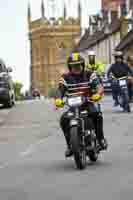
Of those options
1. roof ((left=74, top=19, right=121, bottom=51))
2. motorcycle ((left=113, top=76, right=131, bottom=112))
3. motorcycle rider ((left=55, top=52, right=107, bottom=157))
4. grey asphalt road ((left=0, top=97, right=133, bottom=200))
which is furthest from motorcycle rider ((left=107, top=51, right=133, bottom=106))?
roof ((left=74, top=19, right=121, bottom=51))

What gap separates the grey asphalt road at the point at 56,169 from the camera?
9.55 meters

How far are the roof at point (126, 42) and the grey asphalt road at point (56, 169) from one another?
5039 cm

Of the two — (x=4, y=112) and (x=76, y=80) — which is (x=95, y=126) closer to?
(x=76, y=80)

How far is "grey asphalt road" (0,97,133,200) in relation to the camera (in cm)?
955

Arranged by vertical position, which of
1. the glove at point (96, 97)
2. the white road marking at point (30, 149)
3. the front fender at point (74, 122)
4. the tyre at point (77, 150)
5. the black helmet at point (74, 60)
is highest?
the black helmet at point (74, 60)

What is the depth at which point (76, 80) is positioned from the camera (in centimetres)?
1227

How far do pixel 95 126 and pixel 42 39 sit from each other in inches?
6129

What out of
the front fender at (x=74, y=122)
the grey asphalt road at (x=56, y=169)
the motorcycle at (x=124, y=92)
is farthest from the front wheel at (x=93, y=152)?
the motorcycle at (x=124, y=92)

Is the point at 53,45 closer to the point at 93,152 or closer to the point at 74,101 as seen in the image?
the point at 93,152

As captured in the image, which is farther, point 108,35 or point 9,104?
point 108,35

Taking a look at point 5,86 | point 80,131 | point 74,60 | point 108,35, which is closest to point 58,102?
point 80,131

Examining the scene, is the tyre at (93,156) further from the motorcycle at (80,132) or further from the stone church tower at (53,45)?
the stone church tower at (53,45)

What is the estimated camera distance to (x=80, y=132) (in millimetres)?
11961

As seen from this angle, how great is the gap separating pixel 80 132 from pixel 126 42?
6057cm
